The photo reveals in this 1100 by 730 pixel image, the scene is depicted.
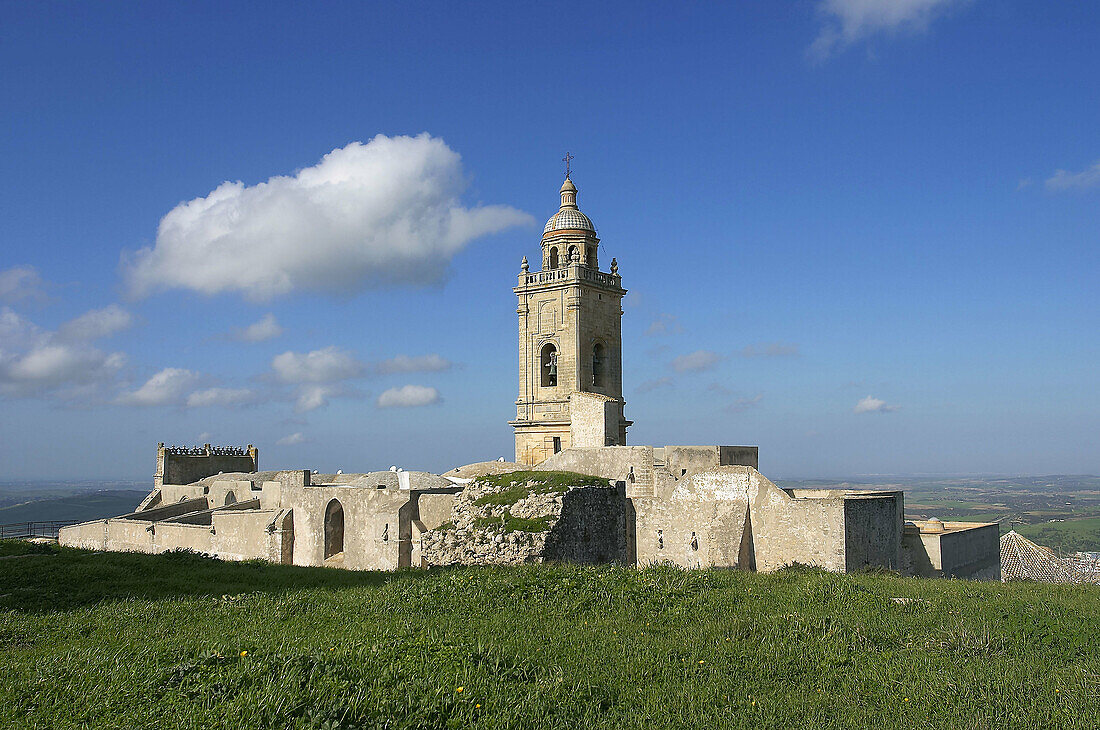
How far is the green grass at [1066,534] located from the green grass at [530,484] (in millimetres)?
59632

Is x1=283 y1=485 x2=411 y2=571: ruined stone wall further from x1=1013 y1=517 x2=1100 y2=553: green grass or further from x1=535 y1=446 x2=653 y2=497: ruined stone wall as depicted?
x1=1013 y1=517 x2=1100 y2=553: green grass

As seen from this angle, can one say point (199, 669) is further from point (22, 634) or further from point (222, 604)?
point (222, 604)

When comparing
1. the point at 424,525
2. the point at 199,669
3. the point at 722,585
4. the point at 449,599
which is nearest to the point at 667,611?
the point at 722,585

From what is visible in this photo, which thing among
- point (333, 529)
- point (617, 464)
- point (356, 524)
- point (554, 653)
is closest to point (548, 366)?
point (617, 464)

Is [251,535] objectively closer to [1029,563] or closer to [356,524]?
[356,524]

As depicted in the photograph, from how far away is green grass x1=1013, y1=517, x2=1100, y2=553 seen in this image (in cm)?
6875

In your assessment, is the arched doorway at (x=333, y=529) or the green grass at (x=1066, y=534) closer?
the arched doorway at (x=333, y=529)

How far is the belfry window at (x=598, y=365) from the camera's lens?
114 ft

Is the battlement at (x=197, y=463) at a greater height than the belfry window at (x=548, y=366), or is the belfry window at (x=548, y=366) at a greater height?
the belfry window at (x=548, y=366)

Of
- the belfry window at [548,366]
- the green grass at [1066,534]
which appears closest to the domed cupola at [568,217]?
the belfry window at [548,366]

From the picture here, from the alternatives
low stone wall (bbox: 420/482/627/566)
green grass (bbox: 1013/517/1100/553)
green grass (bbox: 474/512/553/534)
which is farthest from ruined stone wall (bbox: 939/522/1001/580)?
green grass (bbox: 1013/517/1100/553)

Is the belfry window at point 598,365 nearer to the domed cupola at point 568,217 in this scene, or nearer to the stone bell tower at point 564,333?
the stone bell tower at point 564,333

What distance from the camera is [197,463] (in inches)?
1759

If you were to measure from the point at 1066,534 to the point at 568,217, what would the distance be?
232ft
